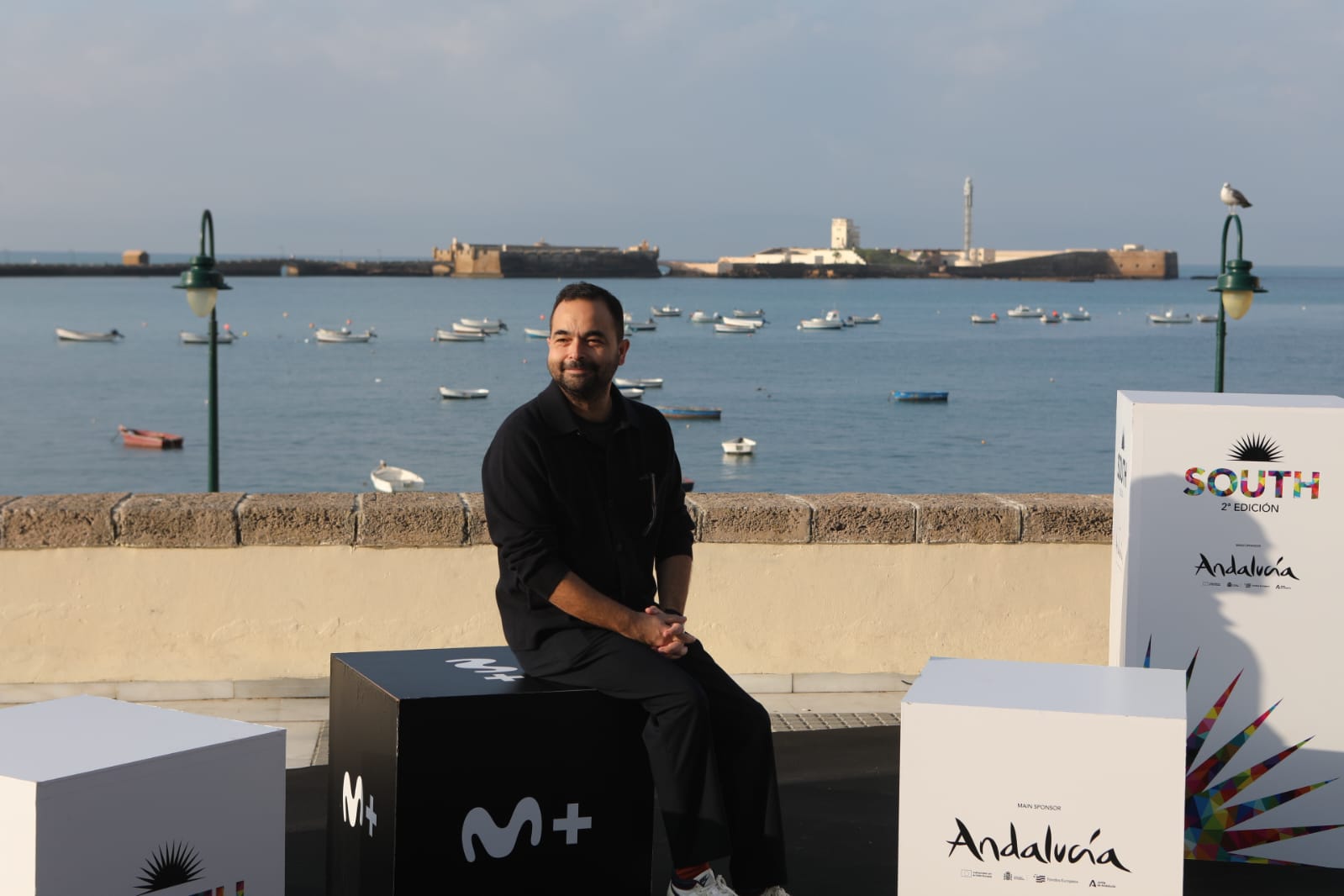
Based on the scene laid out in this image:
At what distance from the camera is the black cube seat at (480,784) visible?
369cm

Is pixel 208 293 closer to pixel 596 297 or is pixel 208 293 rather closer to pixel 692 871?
pixel 596 297

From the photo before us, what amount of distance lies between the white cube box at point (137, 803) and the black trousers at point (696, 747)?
80 centimetres

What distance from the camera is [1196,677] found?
4574 millimetres

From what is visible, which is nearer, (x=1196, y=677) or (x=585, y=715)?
(x=585, y=715)

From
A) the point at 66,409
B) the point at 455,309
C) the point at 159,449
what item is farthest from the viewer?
the point at 455,309

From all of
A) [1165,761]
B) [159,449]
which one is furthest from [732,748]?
[159,449]

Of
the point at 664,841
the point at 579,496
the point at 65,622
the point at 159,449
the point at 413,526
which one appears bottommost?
the point at 159,449

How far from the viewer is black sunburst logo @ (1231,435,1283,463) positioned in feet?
14.7

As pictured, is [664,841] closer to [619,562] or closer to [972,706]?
[619,562]

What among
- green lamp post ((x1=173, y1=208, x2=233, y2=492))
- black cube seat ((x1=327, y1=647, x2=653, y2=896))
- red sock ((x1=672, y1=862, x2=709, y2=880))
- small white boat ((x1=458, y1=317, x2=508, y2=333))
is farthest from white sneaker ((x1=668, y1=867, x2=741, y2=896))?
small white boat ((x1=458, y1=317, x2=508, y2=333))

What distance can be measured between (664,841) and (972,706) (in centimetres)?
155

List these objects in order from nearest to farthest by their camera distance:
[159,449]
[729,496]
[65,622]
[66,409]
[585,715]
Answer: [585,715]
[65,622]
[729,496]
[159,449]
[66,409]

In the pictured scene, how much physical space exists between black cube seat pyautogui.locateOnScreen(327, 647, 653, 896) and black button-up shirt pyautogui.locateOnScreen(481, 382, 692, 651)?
0.78ft

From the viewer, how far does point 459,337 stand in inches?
3809
